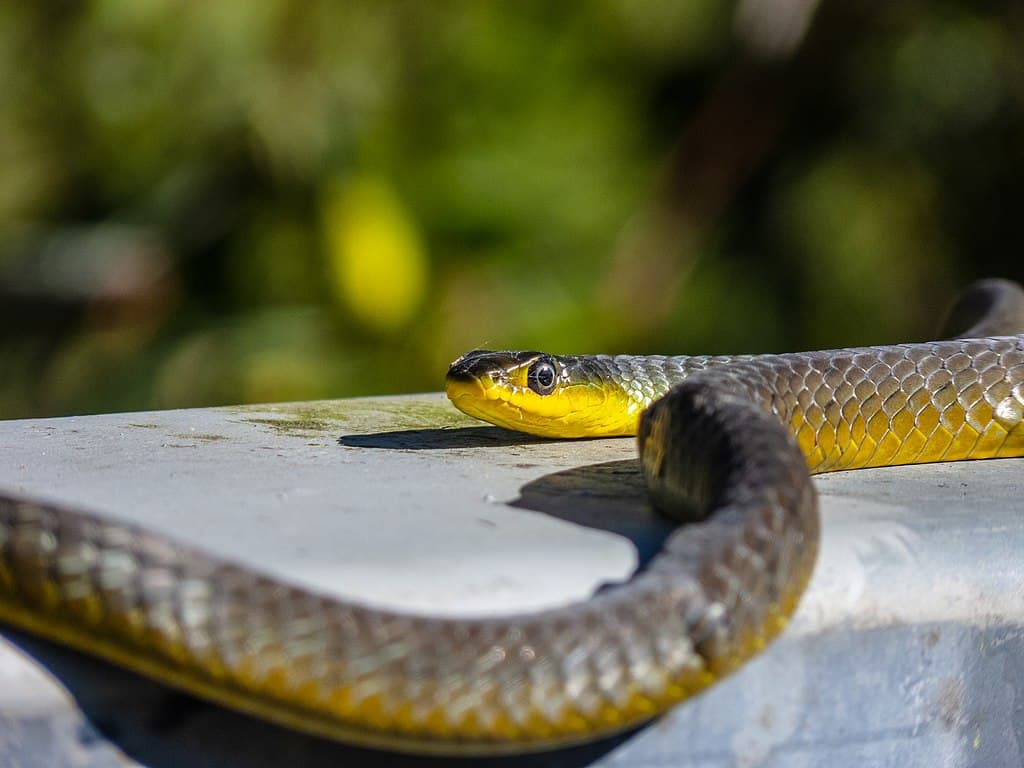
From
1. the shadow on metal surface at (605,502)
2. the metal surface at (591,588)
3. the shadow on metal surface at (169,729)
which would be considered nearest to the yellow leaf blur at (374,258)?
the shadow on metal surface at (605,502)

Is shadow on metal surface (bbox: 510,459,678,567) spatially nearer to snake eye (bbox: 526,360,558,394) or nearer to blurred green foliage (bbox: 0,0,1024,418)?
snake eye (bbox: 526,360,558,394)

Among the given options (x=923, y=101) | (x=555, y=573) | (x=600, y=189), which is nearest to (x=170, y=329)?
(x=600, y=189)

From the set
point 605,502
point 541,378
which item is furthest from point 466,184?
point 605,502

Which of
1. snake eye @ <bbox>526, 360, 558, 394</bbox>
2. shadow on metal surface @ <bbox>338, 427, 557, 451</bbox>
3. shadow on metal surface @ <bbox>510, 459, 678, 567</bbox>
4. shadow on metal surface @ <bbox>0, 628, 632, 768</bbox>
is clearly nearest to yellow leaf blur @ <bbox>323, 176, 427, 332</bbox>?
shadow on metal surface @ <bbox>338, 427, 557, 451</bbox>

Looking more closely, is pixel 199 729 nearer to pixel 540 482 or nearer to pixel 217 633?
pixel 217 633

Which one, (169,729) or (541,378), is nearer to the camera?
(169,729)

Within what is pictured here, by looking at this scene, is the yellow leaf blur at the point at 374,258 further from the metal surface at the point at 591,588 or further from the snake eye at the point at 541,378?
the metal surface at the point at 591,588

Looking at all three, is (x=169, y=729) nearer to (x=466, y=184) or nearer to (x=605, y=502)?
(x=605, y=502)
